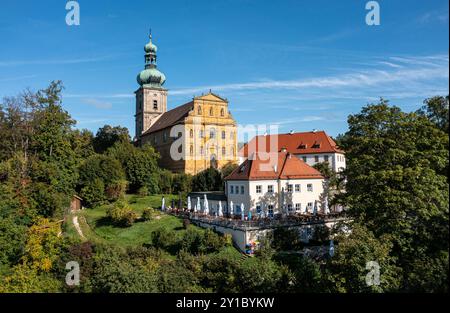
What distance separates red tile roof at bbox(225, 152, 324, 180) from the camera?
33.3m

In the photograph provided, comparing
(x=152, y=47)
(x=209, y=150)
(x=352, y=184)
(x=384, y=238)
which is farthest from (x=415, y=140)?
(x=152, y=47)

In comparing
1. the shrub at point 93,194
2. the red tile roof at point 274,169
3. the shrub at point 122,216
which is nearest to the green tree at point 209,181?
the red tile roof at point 274,169

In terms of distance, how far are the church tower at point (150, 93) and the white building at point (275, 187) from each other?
43.7m

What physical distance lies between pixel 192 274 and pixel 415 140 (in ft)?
45.8

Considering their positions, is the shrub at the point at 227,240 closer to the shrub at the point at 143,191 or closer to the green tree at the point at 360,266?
the green tree at the point at 360,266

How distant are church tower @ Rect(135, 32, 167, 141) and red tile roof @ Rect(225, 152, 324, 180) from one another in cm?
4386

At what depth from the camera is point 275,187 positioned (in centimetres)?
3344

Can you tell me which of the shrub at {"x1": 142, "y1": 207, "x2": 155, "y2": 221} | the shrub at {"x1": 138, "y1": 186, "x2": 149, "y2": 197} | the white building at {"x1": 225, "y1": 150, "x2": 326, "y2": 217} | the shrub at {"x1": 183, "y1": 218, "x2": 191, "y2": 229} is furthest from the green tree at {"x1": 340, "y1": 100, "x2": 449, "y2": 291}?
the shrub at {"x1": 138, "y1": 186, "x2": 149, "y2": 197}

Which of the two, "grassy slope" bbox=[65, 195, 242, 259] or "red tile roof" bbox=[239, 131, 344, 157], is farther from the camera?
"red tile roof" bbox=[239, 131, 344, 157]

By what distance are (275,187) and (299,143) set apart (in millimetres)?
24382

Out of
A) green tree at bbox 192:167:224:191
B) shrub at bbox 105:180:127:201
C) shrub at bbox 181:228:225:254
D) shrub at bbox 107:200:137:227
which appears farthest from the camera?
green tree at bbox 192:167:224:191

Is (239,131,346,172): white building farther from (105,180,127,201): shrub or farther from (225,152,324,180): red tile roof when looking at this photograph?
(105,180,127,201): shrub

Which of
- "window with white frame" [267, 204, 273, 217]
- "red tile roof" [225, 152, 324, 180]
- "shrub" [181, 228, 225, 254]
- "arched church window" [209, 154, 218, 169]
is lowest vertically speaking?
"shrub" [181, 228, 225, 254]
